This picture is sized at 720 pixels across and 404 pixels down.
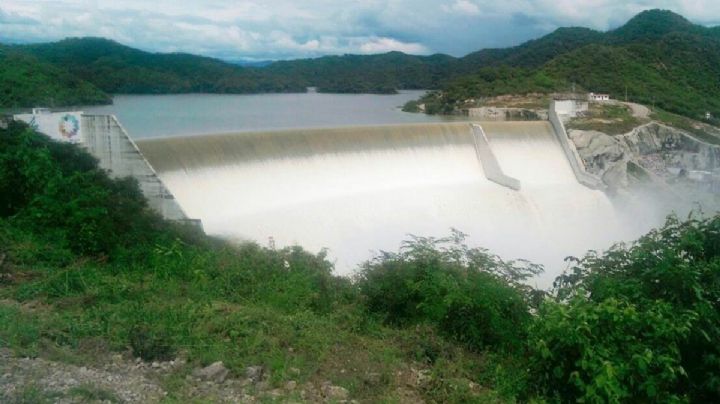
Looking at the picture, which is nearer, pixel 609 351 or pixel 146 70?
pixel 609 351

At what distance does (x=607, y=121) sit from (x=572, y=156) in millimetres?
4284

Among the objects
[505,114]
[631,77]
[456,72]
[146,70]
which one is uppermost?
[456,72]

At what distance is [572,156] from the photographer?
58.5 ft

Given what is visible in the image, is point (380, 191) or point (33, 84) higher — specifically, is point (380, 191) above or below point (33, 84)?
below

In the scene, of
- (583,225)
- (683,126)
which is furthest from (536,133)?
(683,126)

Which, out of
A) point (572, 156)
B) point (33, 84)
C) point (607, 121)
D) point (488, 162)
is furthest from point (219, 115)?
point (607, 121)

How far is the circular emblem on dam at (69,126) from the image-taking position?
9.67 metres

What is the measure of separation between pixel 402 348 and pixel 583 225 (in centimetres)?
1149

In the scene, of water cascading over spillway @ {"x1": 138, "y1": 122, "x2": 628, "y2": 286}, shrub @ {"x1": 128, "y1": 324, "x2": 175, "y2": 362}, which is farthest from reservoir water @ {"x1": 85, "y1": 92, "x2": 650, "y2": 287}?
shrub @ {"x1": 128, "y1": 324, "x2": 175, "y2": 362}

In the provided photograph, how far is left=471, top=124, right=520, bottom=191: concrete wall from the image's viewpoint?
15.3 meters

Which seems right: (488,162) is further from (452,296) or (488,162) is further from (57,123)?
(452,296)

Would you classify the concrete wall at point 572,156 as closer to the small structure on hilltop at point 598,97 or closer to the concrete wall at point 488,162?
the concrete wall at point 488,162

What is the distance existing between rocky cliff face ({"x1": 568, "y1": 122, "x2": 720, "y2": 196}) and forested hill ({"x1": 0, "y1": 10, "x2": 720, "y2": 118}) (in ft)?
25.6

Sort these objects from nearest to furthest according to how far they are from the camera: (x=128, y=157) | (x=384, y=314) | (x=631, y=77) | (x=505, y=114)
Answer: (x=384, y=314) < (x=128, y=157) < (x=505, y=114) < (x=631, y=77)
